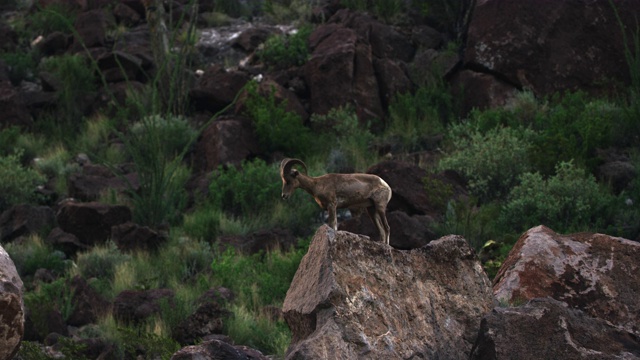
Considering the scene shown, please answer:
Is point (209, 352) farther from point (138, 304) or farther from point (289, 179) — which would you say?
point (138, 304)

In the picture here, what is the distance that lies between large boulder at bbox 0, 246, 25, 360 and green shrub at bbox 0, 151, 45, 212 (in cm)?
1026

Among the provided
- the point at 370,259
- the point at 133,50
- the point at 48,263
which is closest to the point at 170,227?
the point at 48,263

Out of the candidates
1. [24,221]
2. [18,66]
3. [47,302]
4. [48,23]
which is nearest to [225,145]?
[24,221]

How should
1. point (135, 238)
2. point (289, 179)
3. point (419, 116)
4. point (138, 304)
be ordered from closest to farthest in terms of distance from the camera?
1. point (289, 179)
2. point (138, 304)
3. point (135, 238)
4. point (419, 116)

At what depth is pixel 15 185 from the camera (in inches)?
678

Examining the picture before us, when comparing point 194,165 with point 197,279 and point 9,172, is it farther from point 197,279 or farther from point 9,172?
point 197,279

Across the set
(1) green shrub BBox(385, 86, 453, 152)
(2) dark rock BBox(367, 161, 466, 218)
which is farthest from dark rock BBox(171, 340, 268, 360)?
(1) green shrub BBox(385, 86, 453, 152)

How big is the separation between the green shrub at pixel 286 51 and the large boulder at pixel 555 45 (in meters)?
3.10

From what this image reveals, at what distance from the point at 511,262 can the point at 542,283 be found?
0.43 m

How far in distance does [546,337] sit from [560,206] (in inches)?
319

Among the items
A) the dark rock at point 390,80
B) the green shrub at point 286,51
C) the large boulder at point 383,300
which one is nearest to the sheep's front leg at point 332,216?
the large boulder at point 383,300

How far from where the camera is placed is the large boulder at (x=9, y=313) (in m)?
6.99

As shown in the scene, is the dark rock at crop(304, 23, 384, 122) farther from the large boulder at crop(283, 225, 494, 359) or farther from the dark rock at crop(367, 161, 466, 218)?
the large boulder at crop(283, 225, 494, 359)

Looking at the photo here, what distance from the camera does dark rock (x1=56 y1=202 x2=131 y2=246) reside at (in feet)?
52.0
